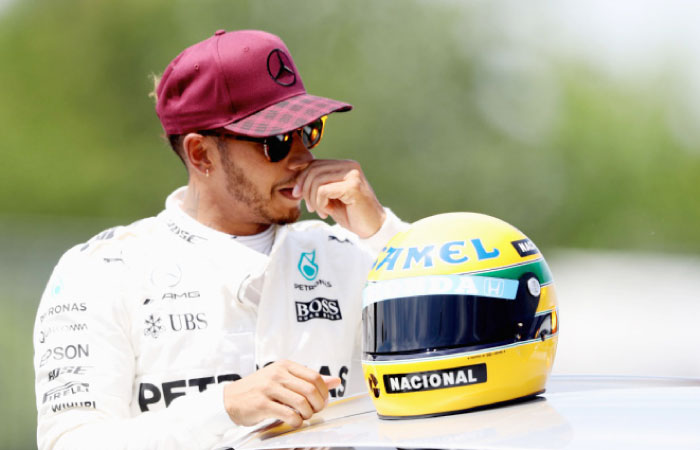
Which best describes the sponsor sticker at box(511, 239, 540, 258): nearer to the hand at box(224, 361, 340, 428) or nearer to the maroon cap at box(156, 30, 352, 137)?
the hand at box(224, 361, 340, 428)

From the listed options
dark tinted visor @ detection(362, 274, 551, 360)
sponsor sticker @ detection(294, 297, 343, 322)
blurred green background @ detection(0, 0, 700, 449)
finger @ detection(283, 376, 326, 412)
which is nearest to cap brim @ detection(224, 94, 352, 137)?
sponsor sticker @ detection(294, 297, 343, 322)

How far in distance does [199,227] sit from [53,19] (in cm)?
1680

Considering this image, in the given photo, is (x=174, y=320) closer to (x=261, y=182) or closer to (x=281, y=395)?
(x=261, y=182)

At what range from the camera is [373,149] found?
18156 millimetres

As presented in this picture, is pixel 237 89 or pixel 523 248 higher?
pixel 237 89

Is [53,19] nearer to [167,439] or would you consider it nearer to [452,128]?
[452,128]

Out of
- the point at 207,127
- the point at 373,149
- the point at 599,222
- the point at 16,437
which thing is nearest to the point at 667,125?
the point at 599,222

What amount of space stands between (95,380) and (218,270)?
0.55m

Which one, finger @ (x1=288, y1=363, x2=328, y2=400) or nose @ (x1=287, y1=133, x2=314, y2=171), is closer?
finger @ (x1=288, y1=363, x2=328, y2=400)

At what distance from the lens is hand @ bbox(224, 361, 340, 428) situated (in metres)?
2.31

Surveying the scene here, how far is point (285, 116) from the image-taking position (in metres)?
3.26

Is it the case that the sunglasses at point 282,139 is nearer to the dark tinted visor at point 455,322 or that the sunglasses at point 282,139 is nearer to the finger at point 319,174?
the finger at point 319,174

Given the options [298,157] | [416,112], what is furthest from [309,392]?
[416,112]

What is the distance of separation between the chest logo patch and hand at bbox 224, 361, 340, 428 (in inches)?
32.8
